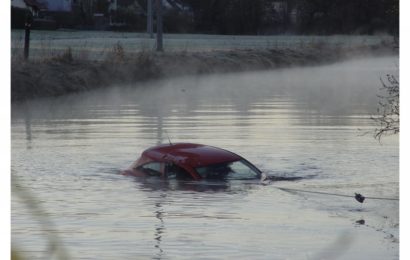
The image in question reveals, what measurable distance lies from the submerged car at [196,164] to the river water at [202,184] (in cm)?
22

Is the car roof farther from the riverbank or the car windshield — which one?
the riverbank

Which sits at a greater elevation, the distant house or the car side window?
the distant house

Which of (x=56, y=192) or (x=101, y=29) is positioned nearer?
(x=56, y=192)

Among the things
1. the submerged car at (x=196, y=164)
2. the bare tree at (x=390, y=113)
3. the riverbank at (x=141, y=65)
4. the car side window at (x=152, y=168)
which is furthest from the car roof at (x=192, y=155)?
the riverbank at (x=141, y=65)

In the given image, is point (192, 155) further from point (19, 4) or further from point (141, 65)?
point (19, 4)

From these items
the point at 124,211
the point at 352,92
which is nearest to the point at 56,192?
the point at 124,211

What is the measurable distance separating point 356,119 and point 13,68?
47.0 feet

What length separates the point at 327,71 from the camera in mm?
67000

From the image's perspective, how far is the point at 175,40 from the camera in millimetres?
76000

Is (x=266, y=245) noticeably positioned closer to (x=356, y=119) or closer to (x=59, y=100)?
(x=356, y=119)

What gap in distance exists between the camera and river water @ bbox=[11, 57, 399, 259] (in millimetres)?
13172

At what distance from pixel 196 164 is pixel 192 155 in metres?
0.20

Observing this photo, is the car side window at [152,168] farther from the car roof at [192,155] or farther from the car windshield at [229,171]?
the car windshield at [229,171]

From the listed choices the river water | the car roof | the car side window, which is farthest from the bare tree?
the car side window
